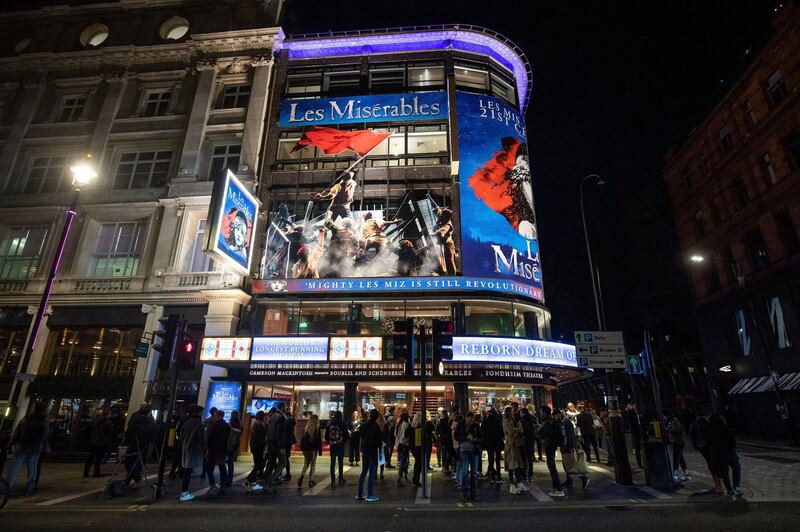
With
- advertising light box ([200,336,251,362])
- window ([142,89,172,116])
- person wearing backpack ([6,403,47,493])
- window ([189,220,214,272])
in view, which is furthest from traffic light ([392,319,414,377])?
window ([142,89,172,116])

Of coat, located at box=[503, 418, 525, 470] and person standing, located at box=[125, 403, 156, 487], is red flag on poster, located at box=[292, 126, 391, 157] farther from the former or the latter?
coat, located at box=[503, 418, 525, 470]

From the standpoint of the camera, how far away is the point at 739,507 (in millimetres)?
8273

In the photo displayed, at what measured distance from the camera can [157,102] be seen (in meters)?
26.3

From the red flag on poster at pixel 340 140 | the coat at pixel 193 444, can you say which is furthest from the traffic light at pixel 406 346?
the red flag on poster at pixel 340 140

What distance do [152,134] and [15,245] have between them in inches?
380

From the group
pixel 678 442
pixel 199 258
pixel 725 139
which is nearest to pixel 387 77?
pixel 199 258

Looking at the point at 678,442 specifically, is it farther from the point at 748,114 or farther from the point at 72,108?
the point at 72,108

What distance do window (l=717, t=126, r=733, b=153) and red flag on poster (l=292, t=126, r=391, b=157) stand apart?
2595cm

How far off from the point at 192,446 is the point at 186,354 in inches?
90.6

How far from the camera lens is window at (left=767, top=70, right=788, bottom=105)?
84.2ft

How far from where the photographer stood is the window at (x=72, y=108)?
26.2m

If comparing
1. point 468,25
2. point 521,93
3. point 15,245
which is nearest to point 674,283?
point 521,93

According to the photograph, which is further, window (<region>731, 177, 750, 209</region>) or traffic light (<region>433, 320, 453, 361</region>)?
window (<region>731, 177, 750, 209</region>)

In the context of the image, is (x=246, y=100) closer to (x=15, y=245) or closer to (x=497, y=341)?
(x=15, y=245)
